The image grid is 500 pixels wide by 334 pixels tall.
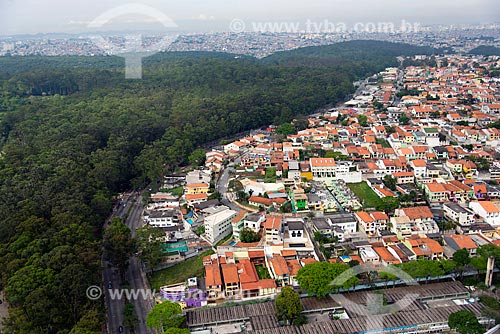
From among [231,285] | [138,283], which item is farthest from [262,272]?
[138,283]

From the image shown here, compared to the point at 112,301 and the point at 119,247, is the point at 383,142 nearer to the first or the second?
the point at 119,247

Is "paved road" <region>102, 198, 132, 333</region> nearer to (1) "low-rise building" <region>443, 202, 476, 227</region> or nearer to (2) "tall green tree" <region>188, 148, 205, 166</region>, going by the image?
(2) "tall green tree" <region>188, 148, 205, 166</region>

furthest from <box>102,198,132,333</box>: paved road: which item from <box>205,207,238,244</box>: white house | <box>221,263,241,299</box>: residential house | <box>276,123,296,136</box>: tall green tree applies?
<box>276,123,296,136</box>: tall green tree

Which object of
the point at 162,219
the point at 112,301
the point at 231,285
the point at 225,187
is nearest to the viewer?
the point at 231,285

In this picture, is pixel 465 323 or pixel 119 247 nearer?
pixel 465 323

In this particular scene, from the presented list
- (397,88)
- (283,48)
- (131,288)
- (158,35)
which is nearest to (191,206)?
(131,288)

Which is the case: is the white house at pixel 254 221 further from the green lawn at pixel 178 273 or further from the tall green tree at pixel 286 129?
the tall green tree at pixel 286 129
